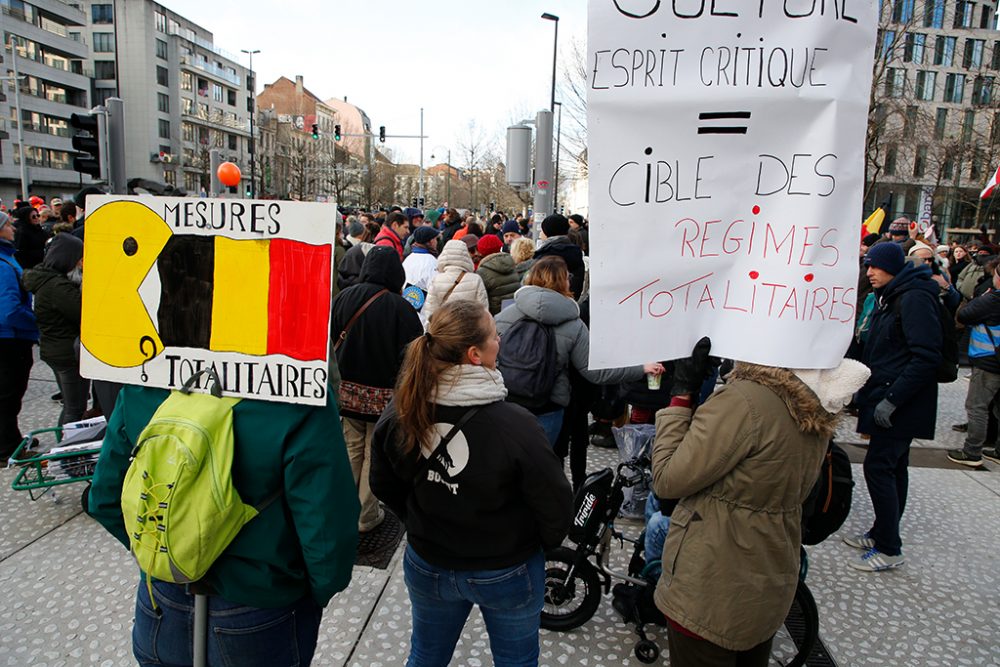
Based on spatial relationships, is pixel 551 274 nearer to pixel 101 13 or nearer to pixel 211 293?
pixel 211 293

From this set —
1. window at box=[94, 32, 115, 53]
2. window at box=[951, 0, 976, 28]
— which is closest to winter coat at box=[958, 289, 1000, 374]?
window at box=[951, 0, 976, 28]

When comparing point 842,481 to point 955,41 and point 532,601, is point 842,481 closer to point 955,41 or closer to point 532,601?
point 532,601

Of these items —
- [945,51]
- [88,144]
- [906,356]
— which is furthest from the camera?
[945,51]

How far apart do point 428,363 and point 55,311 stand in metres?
4.41

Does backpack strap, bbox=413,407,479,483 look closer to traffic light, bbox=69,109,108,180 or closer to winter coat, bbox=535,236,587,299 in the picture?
winter coat, bbox=535,236,587,299

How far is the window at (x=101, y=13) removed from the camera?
6075cm

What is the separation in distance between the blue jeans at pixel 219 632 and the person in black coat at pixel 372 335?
2077 mm

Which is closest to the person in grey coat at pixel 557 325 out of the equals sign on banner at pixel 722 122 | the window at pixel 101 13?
the equals sign on banner at pixel 722 122

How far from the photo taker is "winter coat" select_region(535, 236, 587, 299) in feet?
19.7

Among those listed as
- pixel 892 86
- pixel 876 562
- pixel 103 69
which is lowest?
pixel 876 562

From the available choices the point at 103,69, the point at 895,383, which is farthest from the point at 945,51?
the point at 103,69

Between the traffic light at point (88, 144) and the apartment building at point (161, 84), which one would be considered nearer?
the traffic light at point (88, 144)

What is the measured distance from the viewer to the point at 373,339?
4000mm

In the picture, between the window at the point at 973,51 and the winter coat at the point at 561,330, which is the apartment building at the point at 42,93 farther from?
the window at the point at 973,51
